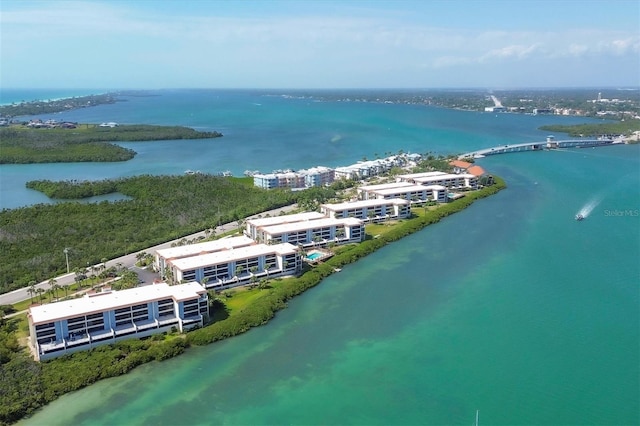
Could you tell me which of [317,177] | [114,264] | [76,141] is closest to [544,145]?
[317,177]

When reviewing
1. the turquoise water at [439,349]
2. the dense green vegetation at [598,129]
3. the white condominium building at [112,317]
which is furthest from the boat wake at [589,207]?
the dense green vegetation at [598,129]

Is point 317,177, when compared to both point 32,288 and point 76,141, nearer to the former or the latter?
point 32,288

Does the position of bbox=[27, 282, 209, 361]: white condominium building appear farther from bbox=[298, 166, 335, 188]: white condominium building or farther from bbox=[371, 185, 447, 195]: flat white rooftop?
bbox=[298, 166, 335, 188]: white condominium building

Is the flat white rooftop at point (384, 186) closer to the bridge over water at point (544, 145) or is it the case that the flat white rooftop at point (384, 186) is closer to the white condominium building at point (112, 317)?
the bridge over water at point (544, 145)

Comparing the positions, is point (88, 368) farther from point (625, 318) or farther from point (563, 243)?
point (563, 243)

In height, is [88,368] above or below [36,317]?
below

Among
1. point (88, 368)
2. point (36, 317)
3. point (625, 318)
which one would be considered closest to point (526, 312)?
point (625, 318)
